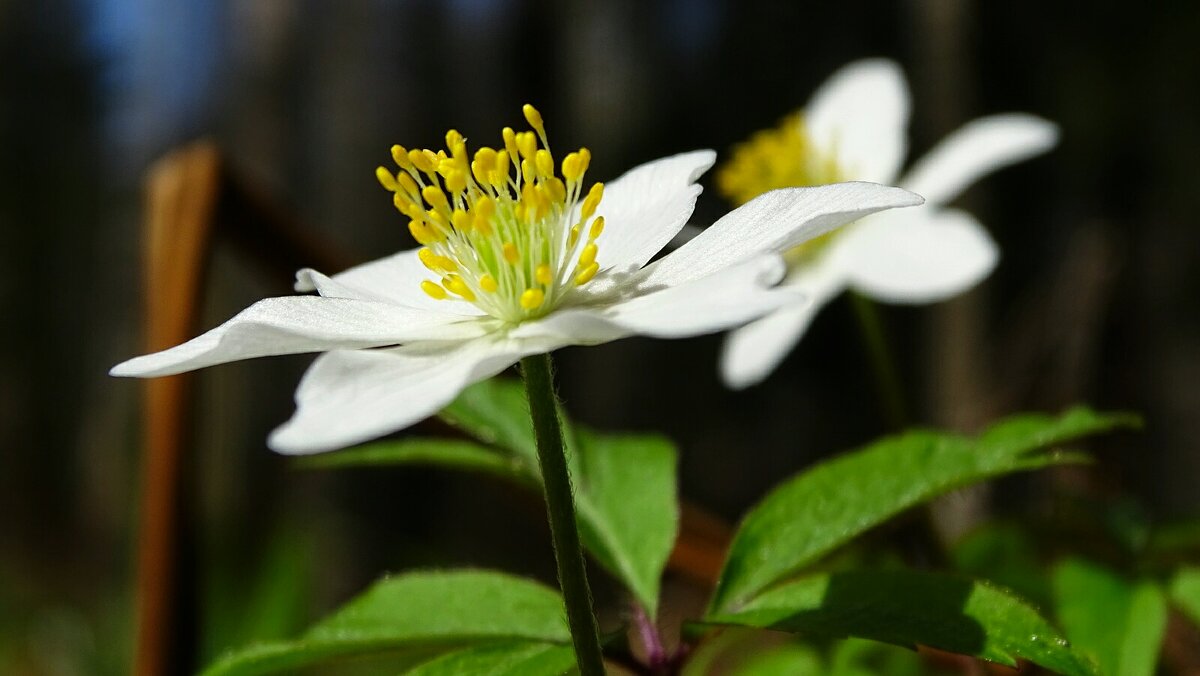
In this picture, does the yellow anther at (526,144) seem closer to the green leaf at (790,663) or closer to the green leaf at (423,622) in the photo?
the green leaf at (423,622)

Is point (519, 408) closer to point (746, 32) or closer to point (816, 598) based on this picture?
point (816, 598)

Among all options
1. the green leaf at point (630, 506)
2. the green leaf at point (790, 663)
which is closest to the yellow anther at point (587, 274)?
the green leaf at point (630, 506)

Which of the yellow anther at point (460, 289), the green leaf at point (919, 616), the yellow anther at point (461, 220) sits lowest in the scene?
the green leaf at point (919, 616)

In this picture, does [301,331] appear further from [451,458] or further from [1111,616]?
[1111,616]

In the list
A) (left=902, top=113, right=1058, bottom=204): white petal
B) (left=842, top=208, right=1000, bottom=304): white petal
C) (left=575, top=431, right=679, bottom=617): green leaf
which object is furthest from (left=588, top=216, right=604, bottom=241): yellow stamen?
(left=902, top=113, right=1058, bottom=204): white petal

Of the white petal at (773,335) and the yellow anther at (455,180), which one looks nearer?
the yellow anther at (455,180)

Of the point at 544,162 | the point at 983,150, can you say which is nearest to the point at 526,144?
the point at 544,162
